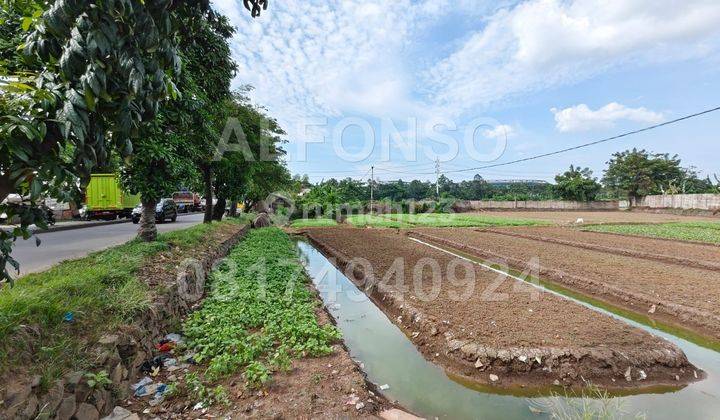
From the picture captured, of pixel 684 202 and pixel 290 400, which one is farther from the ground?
pixel 684 202

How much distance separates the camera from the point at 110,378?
11.4 ft

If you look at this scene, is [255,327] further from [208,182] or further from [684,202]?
[684,202]

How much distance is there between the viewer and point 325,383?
154 inches

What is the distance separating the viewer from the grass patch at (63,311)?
3047 millimetres

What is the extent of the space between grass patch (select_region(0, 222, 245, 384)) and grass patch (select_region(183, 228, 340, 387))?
3.35ft

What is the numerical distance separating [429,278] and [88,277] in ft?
22.6

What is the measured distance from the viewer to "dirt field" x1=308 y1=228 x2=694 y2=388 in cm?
471

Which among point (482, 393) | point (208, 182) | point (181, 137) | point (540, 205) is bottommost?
point (482, 393)

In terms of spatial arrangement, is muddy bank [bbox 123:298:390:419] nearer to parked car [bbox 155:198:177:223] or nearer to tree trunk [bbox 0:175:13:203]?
tree trunk [bbox 0:175:13:203]

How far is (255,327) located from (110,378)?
227cm

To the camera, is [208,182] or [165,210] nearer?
[208,182]

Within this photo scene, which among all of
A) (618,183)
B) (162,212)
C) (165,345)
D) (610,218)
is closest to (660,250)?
(165,345)

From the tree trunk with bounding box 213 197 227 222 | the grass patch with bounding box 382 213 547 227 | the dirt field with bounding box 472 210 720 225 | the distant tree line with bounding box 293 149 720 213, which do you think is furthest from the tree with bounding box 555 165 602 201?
the tree trunk with bounding box 213 197 227 222

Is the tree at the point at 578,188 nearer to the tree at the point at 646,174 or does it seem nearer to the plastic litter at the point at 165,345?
the tree at the point at 646,174
